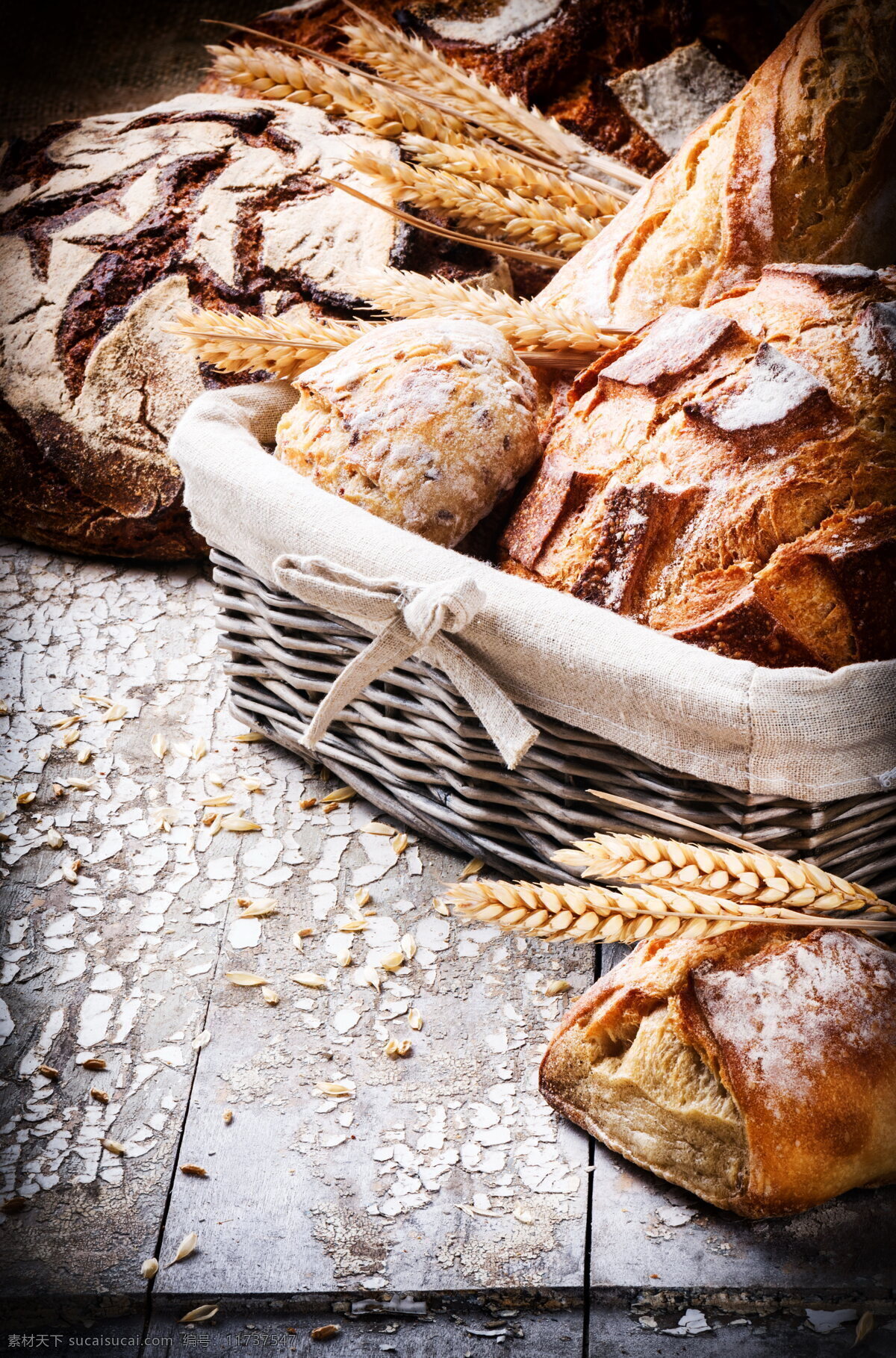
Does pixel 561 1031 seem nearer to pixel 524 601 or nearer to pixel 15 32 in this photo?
pixel 524 601

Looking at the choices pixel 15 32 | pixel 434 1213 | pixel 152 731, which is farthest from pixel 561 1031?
pixel 15 32

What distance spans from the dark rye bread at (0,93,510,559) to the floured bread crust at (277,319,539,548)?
1.48 feet

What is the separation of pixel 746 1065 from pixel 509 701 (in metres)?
0.37

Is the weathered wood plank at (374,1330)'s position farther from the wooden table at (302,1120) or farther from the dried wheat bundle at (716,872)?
the dried wheat bundle at (716,872)

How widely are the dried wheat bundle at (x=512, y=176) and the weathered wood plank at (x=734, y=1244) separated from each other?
4.07ft

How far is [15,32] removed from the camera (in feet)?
7.14

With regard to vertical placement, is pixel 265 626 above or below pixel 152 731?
above

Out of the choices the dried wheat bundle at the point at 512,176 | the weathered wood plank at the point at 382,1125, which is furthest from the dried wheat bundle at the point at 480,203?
the weathered wood plank at the point at 382,1125

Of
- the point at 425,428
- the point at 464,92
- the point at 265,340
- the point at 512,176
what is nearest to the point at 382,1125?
the point at 425,428

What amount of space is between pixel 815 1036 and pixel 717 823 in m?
0.21

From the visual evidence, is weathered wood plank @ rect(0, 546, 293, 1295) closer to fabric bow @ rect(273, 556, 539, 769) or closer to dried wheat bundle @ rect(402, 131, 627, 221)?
fabric bow @ rect(273, 556, 539, 769)

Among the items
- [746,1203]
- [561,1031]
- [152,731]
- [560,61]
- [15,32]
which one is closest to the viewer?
[746,1203]

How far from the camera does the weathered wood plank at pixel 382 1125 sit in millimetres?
869

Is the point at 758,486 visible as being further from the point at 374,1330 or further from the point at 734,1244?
the point at 374,1330
